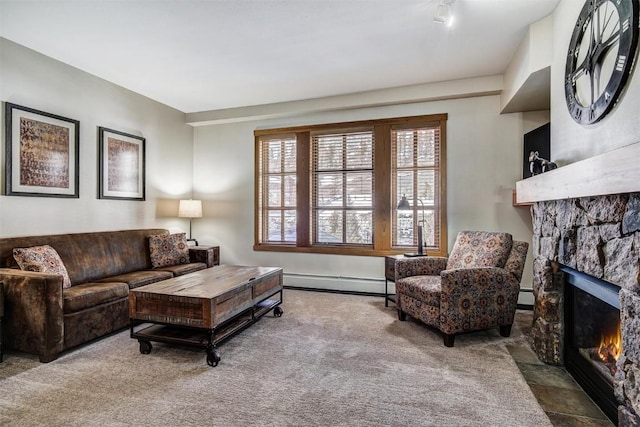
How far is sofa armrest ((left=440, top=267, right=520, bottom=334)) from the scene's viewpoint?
2.62 m

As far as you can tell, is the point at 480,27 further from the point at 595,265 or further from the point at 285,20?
the point at 595,265

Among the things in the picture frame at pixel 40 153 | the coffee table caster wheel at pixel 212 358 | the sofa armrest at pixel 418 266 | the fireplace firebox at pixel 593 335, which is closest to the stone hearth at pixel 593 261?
the fireplace firebox at pixel 593 335

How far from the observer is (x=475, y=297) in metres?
2.66

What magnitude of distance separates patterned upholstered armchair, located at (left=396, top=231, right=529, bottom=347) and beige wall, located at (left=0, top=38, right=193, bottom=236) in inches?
141

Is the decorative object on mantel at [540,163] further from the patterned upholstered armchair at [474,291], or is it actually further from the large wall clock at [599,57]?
the patterned upholstered armchair at [474,291]

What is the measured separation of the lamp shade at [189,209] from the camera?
15.4ft

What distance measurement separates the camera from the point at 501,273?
272 centimetres

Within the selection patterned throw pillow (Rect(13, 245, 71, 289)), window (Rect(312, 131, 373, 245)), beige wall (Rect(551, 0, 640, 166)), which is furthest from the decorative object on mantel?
patterned throw pillow (Rect(13, 245, 71, 289))

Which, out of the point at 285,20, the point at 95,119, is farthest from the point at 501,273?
the point at 95,119

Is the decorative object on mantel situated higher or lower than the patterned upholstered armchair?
higher

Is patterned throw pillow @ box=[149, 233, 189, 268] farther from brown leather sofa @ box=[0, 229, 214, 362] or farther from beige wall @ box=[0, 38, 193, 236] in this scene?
beige wall @ box=[0, 38, 193, 236]

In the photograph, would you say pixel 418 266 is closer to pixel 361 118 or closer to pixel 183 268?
pixel 361 118

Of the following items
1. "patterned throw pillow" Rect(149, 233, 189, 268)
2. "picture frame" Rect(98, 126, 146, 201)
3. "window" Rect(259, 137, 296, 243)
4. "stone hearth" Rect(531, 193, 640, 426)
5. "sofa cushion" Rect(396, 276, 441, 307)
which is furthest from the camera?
"window" Rect(259, 137, 296, 243)

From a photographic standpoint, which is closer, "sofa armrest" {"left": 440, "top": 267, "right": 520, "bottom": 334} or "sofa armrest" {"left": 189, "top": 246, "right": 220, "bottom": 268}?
"sofa armrest" {"left": 440, "top": 267, "right": 520, "bottom": 334}
